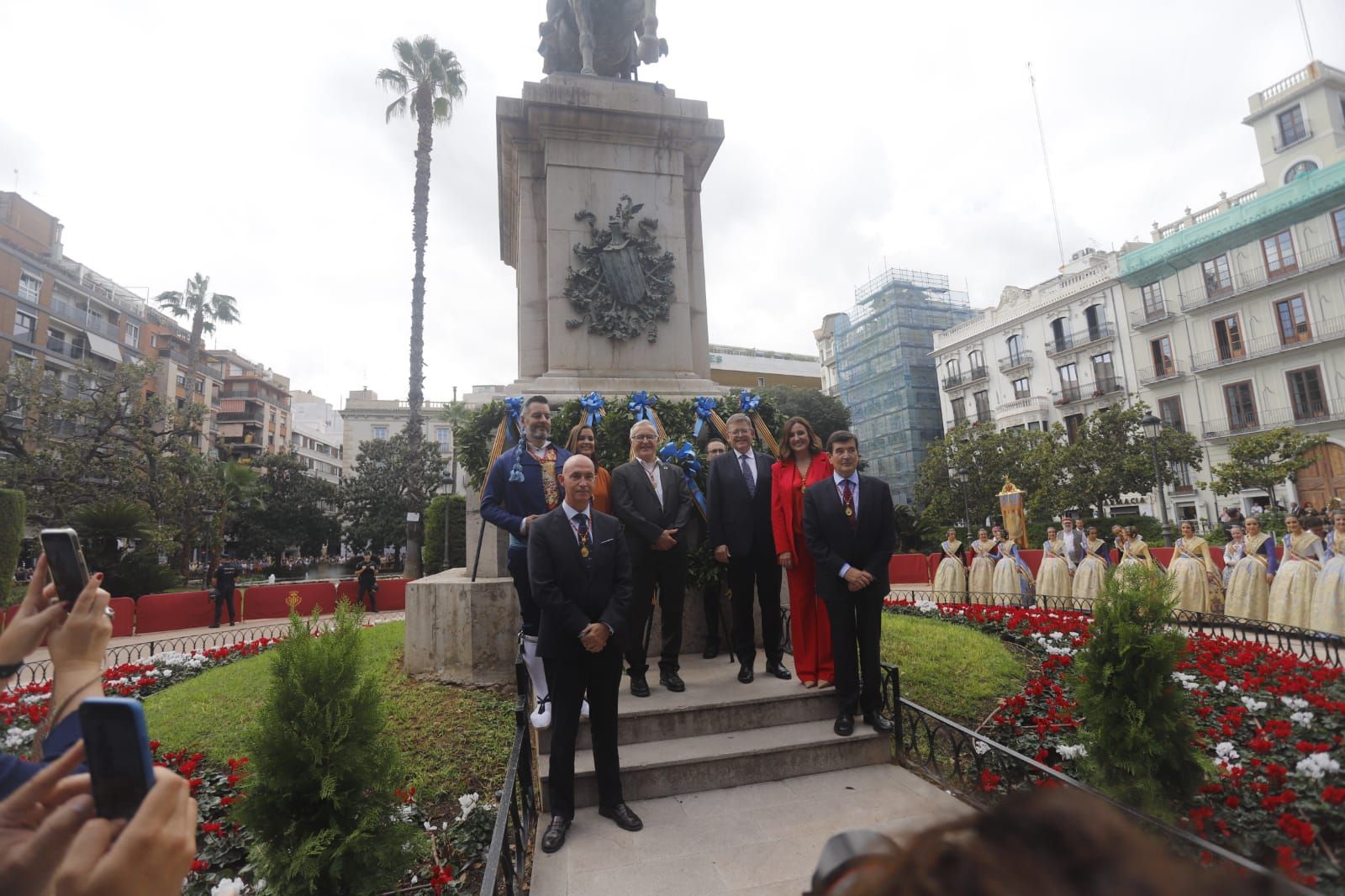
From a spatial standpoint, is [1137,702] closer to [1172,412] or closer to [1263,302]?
[1263,302]

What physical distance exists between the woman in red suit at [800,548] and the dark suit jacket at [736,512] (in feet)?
0.40

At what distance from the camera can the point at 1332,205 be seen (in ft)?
99.9

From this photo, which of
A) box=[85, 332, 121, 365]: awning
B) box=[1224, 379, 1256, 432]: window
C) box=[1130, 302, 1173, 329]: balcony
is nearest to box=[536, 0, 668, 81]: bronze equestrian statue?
box=[1224, 379, 1256, 432]: window

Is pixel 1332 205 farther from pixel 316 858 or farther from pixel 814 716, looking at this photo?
pixel 316 858

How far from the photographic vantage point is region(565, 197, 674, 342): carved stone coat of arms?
8.96 m

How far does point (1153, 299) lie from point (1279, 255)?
571 cm

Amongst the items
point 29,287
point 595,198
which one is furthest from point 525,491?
point 29,287

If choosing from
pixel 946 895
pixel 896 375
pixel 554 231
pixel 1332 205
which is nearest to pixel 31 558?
pixel 554 231

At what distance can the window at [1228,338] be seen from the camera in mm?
34219

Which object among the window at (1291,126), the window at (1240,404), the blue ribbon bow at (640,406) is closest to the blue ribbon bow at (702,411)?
Answer: the blue ribbon bow at (640,406)

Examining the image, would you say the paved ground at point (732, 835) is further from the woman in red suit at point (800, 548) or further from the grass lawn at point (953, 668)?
the grass lawn at point (953, 668)

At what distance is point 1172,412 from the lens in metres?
36.5

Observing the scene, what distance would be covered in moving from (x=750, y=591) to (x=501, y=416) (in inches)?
135

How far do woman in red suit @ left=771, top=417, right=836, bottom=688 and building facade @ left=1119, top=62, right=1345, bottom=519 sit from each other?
3616cm
